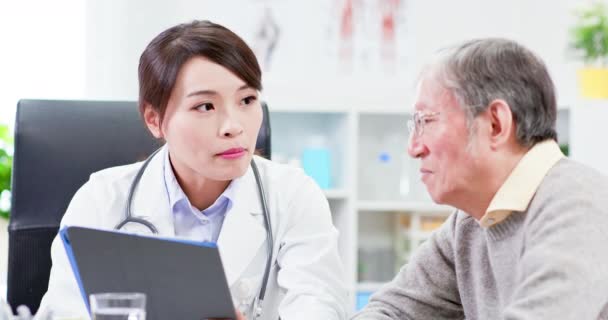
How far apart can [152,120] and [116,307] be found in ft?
2.18

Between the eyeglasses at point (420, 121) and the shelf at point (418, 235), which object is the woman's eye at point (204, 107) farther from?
the shelf at point (418, 235)

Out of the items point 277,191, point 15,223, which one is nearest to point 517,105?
point 277,191

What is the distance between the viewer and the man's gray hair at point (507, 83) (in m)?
Answer: 1.18

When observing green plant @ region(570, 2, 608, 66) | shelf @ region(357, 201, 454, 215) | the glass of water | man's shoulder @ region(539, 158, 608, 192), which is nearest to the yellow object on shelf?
green plant @ region(570, 2, 608, 66)

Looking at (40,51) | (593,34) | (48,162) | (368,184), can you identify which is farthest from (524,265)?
(40,51)

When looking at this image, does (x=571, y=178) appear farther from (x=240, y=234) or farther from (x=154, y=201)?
(x=154, y=201)

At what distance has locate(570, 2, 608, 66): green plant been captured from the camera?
3.10 m

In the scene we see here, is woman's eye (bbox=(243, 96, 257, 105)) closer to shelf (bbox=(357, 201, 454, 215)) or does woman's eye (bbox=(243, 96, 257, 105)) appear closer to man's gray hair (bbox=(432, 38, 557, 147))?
man's gray hair (bbox=(432, 38, 557, 147))

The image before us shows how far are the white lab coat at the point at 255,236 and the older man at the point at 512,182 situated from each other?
297 mm

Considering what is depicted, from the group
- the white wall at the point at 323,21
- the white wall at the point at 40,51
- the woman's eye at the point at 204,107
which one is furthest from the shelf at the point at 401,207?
the woman's eye at the point at 204,107

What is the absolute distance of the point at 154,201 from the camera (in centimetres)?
160

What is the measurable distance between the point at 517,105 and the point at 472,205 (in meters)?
0.18

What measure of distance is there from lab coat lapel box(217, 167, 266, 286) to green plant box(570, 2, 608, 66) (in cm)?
197

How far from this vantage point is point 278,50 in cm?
352
